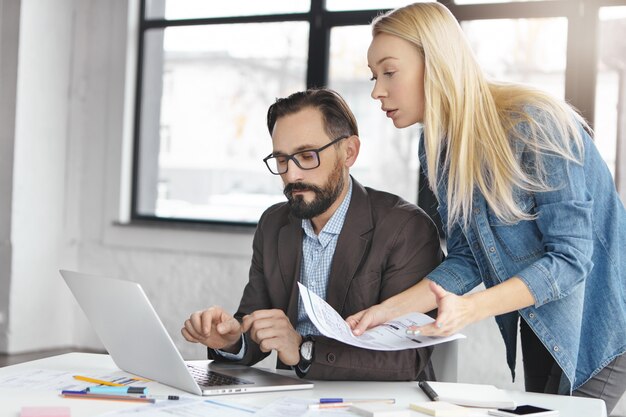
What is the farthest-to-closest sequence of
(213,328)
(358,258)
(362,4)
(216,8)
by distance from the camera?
(216,8)
(362,4)
(358,258)
(213,328)

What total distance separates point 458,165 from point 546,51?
3.03 m

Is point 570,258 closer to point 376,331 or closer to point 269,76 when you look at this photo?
point 376,331

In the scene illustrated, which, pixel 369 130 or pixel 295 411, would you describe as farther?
pixel 369 130

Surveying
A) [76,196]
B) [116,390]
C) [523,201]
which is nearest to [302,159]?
[523,201]

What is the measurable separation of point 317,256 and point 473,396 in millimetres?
778

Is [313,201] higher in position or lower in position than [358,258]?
higher

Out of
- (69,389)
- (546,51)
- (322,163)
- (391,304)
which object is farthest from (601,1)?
(69,389)

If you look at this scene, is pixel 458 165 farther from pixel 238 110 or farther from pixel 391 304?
pixel 238 110

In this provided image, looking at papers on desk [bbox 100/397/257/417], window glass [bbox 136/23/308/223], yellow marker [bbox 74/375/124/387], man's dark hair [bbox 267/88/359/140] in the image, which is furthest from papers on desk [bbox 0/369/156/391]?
window glass [bbox 136/23/308/223]

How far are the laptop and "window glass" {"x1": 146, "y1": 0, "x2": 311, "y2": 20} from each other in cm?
375

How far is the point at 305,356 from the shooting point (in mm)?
1950

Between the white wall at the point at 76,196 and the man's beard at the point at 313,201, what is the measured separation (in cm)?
294

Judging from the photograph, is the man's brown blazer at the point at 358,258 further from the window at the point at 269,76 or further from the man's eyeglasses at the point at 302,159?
the window at the point at 269,76

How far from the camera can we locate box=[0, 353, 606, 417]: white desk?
1.58 m
